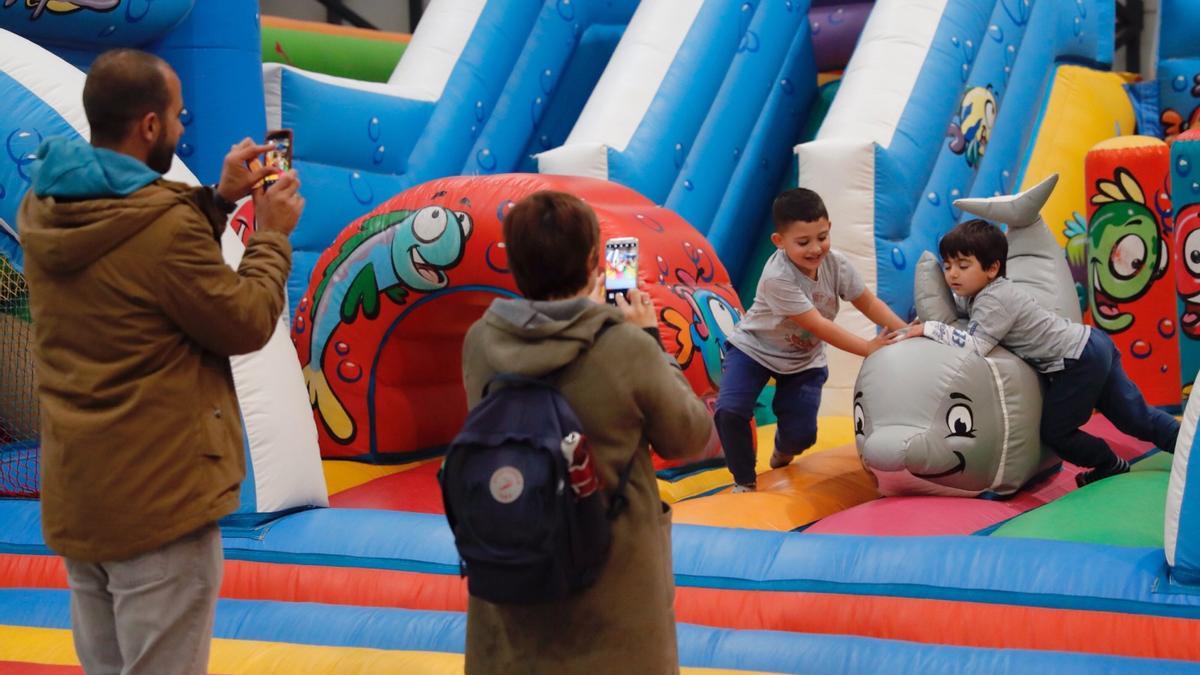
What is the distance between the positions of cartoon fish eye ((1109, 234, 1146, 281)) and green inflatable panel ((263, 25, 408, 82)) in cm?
368

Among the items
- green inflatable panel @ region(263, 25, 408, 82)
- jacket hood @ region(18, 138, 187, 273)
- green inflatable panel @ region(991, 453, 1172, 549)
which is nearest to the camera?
jacket hood @ region(18, 138, 187, 273)

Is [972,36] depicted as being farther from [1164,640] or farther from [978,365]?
[1164,640]

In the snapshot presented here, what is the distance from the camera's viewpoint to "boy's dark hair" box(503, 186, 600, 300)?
151 cm

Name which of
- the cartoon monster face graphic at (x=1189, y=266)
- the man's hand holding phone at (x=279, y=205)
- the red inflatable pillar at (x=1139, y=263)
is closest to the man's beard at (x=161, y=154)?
the man's hand holding phone at (x=279, y=205)

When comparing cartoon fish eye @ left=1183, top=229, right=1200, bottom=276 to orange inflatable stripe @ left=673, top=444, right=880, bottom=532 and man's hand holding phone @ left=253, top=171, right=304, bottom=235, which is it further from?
man's hand holding phone @ left=253, top=171, right=304, bottom=235

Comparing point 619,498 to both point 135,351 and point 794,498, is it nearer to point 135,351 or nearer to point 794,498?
Answer: point 135,351

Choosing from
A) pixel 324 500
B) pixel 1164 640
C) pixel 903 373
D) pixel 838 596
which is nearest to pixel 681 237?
pixel 903 373

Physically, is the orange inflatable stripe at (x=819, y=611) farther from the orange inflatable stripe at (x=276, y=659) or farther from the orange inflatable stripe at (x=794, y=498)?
the orange inflatable stripe at (x=794, y=498)

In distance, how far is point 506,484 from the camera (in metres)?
1.46

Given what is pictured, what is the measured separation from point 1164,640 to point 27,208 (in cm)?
177

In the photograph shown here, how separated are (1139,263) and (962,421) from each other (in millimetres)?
1514

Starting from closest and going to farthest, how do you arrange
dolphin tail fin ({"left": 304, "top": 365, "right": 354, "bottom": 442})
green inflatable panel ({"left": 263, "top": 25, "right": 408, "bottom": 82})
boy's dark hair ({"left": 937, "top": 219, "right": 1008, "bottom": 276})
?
1. boy's dark hair ({"left": 937, "top": 219, "right": 1008, "bottom": 276})
2. dolphin tail fin ({"left": 304, "top": 365, "right": 354, "bottom": 442})
3. green inflatable panel ({"left": 263, "top": 25, "right": 408, "bottom": 82})

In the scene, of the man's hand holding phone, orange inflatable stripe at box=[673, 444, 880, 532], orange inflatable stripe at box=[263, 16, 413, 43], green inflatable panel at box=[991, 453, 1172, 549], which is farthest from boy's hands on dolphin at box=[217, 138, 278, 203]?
orange inflatable stripe at box=[263, 16, 413, 43]

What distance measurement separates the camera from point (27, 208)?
170cm
